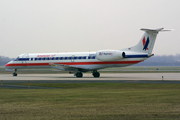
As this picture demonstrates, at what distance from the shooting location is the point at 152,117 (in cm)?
1155

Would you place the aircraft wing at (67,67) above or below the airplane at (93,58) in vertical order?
below

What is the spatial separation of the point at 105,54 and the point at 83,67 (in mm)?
4592

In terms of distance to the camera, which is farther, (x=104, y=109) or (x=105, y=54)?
(x=105, y=54)

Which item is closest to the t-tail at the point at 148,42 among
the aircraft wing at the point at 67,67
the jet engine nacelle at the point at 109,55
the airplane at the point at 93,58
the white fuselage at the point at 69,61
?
the airplane at the point at 93,58

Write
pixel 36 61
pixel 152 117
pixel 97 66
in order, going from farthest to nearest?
pixel 36 61
pixel 97 66
pixel 152 117

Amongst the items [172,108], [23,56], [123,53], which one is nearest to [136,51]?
[123,53]

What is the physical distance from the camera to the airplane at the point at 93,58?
148ft

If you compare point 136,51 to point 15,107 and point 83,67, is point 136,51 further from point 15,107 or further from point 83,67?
point 15,107

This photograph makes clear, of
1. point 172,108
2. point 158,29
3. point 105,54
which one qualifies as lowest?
point 172,108

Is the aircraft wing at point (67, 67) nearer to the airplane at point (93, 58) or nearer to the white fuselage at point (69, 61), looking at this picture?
the airplane at point (93, 58)

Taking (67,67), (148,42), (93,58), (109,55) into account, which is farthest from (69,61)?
(148,42)

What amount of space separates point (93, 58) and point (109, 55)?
10.1ft

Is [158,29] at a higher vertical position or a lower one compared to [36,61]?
higher

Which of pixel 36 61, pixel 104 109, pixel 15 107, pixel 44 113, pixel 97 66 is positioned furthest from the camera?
pixel 36 61
